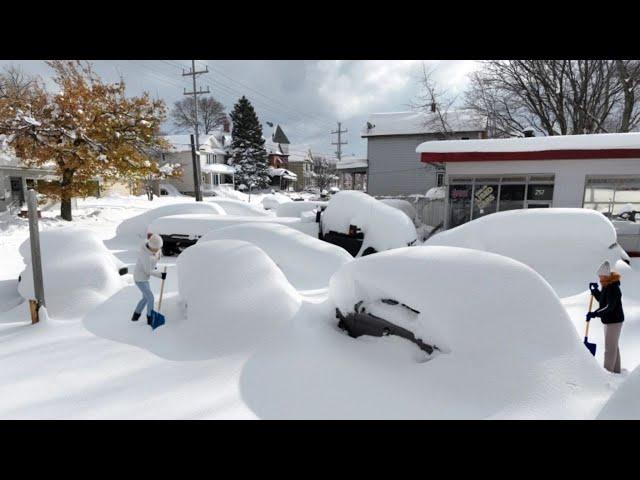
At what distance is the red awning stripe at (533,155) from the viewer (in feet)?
29.3

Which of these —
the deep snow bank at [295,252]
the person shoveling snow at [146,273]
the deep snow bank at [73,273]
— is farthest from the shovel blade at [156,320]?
the deep snow bank at [295,252]

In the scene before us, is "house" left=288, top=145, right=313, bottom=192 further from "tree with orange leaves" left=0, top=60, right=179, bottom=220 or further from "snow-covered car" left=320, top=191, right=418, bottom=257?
"snow-covered car" left=320, top=191, right=418, bottom=257

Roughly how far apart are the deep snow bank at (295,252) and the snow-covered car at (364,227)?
5.22 ft

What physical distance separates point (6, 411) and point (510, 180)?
1228cm

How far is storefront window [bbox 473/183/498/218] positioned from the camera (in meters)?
10.9

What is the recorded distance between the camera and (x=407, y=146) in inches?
990

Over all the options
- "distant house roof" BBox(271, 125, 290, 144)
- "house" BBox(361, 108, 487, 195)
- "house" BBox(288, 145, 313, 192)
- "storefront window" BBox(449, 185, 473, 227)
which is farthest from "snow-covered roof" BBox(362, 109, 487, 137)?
"distant house roof" BBox(271, 125, 290, 144)

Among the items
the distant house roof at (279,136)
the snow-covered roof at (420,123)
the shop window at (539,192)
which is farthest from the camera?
the distant house roof at (279,136)

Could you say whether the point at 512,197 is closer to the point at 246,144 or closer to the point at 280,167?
the point at 246,144

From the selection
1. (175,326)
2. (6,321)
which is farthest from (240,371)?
(6,321)

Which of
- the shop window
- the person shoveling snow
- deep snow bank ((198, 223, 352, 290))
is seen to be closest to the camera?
the person shoveling snow

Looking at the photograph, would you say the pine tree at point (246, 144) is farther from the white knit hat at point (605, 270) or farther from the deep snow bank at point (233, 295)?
the white knit hat at point (605, 270)

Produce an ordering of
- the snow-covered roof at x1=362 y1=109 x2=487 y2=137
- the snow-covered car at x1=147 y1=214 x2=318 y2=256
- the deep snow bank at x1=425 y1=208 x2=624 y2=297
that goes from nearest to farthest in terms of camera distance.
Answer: the deep snow bank at x1=425 y1=208 x2=624 y2=297, the snow-covered car at x1=147 y1=214 x2=318 y2=256, the snow-covered roof at x1=362 y1=109 x2=487 y2=137

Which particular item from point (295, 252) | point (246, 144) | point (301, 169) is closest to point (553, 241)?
point (295, 252)
